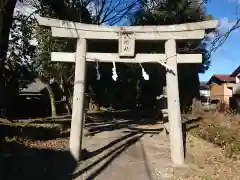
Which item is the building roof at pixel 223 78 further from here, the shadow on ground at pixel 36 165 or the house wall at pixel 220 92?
the shadow on ground at pixel 36 165

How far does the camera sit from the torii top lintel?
32.8 ft

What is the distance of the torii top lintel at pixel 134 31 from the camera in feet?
32.8

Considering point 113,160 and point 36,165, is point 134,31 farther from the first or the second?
point 36,165

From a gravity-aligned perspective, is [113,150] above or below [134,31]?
below

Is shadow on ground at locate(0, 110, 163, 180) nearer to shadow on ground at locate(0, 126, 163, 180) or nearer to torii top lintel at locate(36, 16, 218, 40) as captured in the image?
shadow on ground at locate(0, 126, 163, 180)

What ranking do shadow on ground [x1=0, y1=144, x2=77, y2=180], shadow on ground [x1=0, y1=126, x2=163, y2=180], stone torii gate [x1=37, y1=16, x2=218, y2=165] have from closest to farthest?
shadow on ground [x1=0, y1=144, x2=77, y2=180], shadow on ground [x1=0, y1=126, x2=163, y2=180], stone torii gate [x1=37, y1=16, x2=218, y2=165]

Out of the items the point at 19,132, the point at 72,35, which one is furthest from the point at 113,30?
the point at 19,132

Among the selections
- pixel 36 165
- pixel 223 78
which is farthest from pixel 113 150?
pixel 223 78

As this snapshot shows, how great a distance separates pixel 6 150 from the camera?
949 cm

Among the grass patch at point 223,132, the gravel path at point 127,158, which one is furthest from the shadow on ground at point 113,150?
the grass patch at point 223,132

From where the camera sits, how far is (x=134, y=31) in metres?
10.1

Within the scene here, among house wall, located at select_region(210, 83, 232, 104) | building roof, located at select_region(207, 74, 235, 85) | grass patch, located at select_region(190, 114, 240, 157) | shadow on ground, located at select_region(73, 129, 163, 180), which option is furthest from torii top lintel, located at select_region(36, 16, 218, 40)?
building roof, located at select_region(207, 74, 235, 85)

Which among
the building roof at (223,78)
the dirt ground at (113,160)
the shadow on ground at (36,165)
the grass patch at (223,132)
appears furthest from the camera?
Answer: the building roof at (223,78)

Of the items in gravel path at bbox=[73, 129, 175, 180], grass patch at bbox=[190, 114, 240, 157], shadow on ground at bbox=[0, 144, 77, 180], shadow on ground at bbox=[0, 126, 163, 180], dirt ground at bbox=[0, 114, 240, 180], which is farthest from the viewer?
grass patch at bbox=[190, 114, 240, 157]
